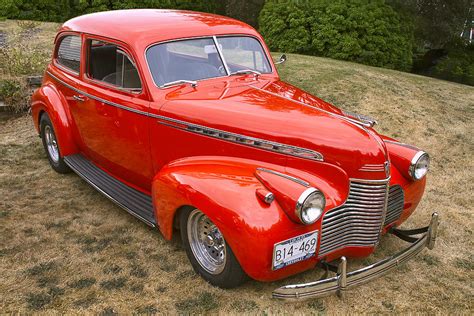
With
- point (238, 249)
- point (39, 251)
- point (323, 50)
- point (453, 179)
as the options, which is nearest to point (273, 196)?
point (238, 249)

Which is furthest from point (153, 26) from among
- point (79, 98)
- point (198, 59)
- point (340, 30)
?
point (340, 30)

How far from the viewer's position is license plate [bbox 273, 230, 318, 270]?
284 centimetres

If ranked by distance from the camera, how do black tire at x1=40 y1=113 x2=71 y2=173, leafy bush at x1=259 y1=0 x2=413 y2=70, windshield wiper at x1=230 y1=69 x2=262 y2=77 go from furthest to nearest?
leafy bush at x1=259 y1=0 x2=413 y2=70 → black tire at x1=40 y1=113 x2=71 y2=173 → windshield wiper at x1=230 y1=69 x2=262 y2=77

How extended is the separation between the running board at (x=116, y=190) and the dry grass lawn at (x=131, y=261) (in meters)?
0.28

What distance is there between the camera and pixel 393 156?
145 inches

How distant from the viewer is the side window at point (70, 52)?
15.8 feet

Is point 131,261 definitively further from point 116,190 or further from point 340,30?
point 340,30

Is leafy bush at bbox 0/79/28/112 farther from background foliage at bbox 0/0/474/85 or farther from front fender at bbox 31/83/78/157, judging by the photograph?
background foliage at bbox 0/0/474/85

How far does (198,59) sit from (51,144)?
2.57m

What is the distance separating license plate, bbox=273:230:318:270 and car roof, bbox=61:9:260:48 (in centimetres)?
218

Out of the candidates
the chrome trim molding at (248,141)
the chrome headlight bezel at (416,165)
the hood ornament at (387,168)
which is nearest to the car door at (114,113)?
the chrome trim molding at (248,141)

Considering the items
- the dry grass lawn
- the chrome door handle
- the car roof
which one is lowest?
the dry grass lawn

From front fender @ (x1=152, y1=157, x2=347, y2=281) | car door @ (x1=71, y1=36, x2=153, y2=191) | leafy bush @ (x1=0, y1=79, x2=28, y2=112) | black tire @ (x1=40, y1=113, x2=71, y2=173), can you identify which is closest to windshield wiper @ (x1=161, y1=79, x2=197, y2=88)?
car door @ (x1=71, y1=36, x2=153, y2=191)

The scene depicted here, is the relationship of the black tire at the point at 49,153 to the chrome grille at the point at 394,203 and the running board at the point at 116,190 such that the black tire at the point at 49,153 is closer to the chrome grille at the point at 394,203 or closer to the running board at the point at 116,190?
the running board at the point at 116,190
